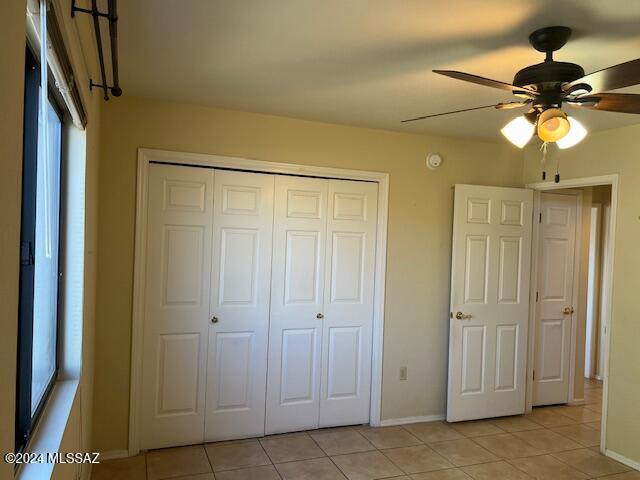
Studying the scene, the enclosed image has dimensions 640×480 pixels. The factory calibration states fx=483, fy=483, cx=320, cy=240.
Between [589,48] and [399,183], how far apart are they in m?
1.91

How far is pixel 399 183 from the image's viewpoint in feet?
13.0

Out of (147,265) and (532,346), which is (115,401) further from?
(532,346)

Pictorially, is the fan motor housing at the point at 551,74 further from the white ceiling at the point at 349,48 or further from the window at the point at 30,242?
the window at the point at 30,242

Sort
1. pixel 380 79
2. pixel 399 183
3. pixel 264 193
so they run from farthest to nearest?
pixel 399 183 < pixel 264 193 < pixel 380 79

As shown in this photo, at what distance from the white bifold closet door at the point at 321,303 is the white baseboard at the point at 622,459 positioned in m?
1.77

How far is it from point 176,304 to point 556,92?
8.69 feet

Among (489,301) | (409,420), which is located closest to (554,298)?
(489,301)

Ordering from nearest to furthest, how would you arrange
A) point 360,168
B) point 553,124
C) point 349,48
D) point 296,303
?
point 553,124 < point 349,48 < point 296,303 < point 360,168

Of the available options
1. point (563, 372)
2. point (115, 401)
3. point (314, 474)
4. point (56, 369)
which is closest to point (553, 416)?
point (563, 372)

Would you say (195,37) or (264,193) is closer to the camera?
(195,37)

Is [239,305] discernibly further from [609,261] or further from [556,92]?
[609,261]

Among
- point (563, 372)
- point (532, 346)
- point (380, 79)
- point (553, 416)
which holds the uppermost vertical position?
point (380, 79)

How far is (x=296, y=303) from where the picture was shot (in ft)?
12.2

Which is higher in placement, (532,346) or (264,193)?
(264,193)
